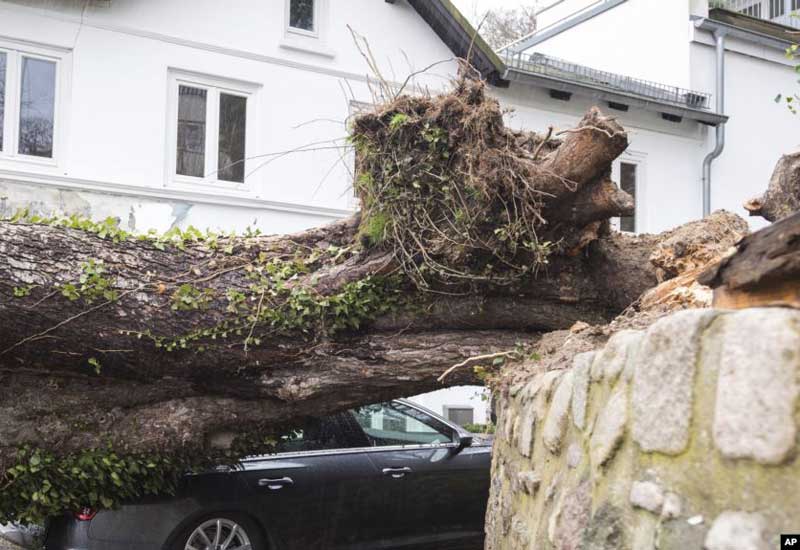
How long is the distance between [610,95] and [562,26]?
5793mm

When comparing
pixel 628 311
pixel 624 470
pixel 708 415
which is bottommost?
pixel 624 470

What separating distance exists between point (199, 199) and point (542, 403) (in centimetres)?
882

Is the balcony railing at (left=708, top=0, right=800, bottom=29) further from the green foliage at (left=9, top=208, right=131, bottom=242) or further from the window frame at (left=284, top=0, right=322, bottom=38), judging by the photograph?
the green foliage at (left=9, top=208, right=131, bottom=242)

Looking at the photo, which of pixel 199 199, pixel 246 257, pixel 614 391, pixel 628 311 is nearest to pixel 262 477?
pixel 246 257

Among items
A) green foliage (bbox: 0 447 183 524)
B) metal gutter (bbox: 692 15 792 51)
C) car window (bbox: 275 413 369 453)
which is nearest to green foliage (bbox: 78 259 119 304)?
green foliage (bbox: 0 447 183 524)

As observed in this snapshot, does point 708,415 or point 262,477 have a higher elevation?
point 708,415

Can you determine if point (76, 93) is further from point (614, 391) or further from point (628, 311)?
point (614, 391)

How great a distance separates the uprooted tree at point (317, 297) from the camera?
4.85 metres

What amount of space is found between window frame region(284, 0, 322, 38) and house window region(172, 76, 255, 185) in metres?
1.20

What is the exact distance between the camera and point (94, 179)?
1095 centimetres

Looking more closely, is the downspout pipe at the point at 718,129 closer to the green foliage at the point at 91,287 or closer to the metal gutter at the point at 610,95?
the metal gutter at the point at 610,95

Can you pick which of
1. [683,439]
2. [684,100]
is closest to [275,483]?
[683,439]

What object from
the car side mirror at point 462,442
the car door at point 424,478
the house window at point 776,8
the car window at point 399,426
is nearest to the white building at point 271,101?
the car window at point 399,426

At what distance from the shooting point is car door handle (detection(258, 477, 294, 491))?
6.60 m
